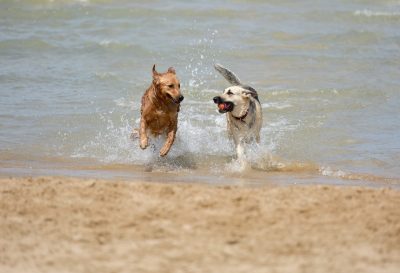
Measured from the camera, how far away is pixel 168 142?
905 cm

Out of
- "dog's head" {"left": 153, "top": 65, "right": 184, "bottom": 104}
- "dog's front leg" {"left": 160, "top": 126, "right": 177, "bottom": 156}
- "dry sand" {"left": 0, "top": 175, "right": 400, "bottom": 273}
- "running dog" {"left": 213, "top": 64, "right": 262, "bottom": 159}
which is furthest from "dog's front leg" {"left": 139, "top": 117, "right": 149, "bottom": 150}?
"dry sand" {"left": 0, "top": 175, "right": 400, "bottom": 273}

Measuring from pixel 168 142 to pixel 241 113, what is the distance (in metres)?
1.00

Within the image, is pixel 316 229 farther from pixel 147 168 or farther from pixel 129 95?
pixel 129 95

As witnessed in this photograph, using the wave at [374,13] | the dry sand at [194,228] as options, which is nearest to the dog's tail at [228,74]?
the dry sand at [194,228]

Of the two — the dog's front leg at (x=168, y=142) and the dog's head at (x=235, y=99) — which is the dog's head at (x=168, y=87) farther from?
the dog's head at (x=235, y=99)

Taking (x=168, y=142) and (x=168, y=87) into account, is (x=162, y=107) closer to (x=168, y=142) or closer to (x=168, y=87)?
(x=168, y=87)

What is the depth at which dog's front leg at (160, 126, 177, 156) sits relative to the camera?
8.99 meters

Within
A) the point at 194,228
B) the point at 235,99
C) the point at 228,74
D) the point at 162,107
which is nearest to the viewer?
the point at 194,228

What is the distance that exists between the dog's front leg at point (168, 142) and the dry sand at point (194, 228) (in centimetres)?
261

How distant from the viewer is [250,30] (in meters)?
18.6

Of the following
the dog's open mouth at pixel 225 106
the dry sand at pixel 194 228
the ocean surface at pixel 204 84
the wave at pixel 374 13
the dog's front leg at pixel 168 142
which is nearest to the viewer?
the dry sand at pixel 194 228

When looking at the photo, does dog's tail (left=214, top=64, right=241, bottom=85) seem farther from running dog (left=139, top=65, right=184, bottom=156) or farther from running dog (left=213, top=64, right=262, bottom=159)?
running dog (left=139, top=65, right=184, bottom=156)

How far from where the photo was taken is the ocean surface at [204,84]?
9305 mm

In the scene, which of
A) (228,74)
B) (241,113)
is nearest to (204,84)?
(228,74)
